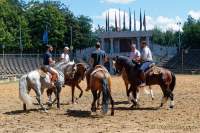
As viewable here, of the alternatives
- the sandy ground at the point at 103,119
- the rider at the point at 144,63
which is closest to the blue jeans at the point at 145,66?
the rider at the point at 144,63

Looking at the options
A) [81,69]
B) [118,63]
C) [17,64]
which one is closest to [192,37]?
[17,64]

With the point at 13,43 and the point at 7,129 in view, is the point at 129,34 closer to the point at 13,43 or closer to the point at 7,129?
the point at 13,43

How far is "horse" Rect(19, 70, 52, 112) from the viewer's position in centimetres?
1596

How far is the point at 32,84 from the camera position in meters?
16.2

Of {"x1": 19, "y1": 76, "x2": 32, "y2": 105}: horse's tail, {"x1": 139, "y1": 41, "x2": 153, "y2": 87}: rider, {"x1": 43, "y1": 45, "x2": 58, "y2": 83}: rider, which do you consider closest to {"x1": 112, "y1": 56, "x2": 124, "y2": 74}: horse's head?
{"x1": 139, "y1": 41, "x2": 153, "y2": 87}: rider

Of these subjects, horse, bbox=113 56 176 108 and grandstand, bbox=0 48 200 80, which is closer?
horse, bbox=113 56 176 108

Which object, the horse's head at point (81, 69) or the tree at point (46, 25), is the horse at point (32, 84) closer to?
the horse's head at point (81, 69)

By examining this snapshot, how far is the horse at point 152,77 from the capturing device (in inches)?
676

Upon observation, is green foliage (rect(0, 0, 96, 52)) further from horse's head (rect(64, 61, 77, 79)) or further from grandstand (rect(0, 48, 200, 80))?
horse's head (rect(64, 61, 77, 79))

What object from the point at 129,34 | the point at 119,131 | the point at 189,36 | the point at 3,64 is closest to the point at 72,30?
the point at 129,34

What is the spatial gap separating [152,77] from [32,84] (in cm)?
445

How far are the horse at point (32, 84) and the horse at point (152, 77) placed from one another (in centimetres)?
288

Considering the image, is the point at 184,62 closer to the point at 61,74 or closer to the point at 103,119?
the point at 61,74

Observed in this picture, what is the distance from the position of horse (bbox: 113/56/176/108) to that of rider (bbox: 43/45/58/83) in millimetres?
2383
